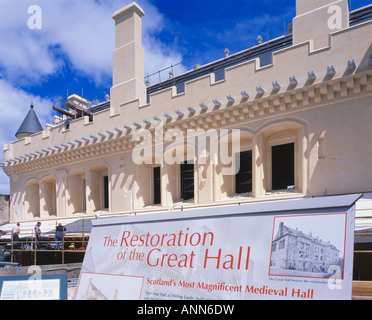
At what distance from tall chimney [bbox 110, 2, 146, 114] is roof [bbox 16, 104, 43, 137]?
33.5ft

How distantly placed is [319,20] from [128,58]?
33.8 ft

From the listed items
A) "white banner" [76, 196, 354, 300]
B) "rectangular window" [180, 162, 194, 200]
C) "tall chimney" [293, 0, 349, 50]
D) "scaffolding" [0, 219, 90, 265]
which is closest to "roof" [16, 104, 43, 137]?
"scaffolding" [0, 219, 90, 265]

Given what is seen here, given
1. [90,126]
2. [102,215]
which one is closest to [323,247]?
[102,215]

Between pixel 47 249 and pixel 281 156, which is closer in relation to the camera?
pixel 281 156

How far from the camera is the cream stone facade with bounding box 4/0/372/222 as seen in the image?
1125cm

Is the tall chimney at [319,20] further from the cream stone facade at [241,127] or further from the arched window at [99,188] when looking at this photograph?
the arched window at [99,188]

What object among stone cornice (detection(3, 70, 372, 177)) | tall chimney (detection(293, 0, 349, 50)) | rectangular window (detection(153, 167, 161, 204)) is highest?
tall chimney (detection(293, 0, 349, 50))

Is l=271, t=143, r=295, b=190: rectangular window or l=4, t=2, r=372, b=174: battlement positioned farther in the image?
l=271, t=143, r=295, b=190: rectangular window

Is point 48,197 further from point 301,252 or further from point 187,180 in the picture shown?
point 301,252

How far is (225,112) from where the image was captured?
1346 cm

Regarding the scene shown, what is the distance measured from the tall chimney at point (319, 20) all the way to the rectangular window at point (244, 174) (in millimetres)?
5106

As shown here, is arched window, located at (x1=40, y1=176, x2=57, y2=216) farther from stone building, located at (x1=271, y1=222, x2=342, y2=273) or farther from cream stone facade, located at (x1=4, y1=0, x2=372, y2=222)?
stone building, located at (x1=271, y1=222, x2=342, y2=273)

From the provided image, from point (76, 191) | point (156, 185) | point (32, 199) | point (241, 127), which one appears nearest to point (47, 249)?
point (76, 191)
